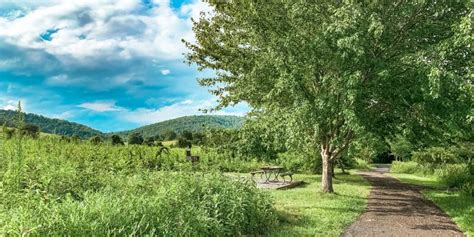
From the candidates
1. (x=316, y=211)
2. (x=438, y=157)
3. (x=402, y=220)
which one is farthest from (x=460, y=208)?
(x=438, y=157)

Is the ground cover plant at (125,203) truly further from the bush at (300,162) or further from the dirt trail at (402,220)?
the bush at (300,162)

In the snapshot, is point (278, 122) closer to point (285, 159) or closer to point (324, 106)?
point (324, 106)

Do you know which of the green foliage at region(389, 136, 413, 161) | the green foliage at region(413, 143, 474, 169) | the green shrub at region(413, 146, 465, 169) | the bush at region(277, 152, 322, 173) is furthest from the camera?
the green shrub at region(413, 146, 465, 169)

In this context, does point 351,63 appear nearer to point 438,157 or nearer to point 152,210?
point 152,210

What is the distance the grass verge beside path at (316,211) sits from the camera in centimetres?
905

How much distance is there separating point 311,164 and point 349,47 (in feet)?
52.6

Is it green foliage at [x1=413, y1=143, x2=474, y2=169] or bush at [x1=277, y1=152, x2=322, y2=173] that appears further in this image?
bush at [x1=277, y1=152, x2=322, y2=173]

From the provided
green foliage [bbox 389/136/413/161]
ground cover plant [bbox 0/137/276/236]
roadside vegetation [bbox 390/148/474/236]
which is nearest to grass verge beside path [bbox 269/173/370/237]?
ground cover plant [bbox 0/137/276/236]

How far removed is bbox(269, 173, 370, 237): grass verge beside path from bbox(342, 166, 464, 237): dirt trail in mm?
307

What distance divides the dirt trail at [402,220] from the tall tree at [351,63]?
2432 mm

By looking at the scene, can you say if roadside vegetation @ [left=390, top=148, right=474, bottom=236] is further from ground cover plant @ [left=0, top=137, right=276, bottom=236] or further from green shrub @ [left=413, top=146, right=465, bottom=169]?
ground cover plant @ [left=0, top=137, right=276, bottom=236]

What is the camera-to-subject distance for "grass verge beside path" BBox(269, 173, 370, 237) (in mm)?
9055

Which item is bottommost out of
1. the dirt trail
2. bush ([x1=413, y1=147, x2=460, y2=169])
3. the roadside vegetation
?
the dirt trail

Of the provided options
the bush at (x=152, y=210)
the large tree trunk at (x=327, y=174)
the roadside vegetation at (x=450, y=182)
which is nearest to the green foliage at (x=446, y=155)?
the roadside vegetation at (x=450, y=182)
